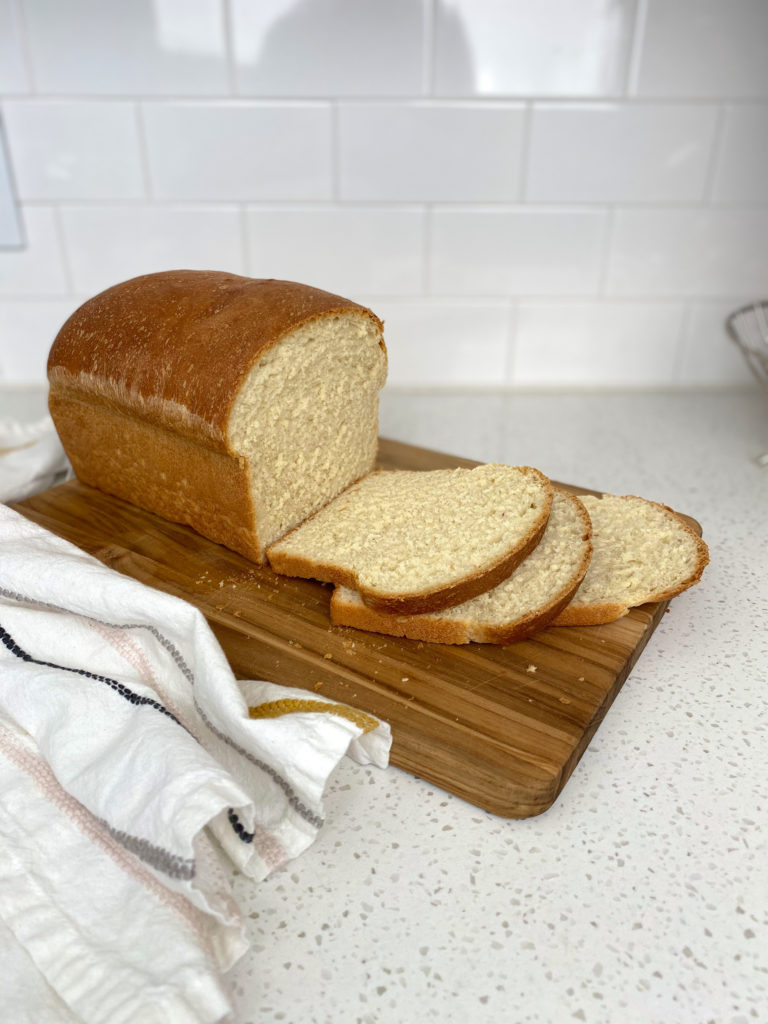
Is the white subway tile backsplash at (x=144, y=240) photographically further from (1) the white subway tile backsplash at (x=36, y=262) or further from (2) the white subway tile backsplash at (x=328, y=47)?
(2) the white subway tile backsplash at (x=328, y=47)

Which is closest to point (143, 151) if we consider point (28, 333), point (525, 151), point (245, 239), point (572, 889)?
point (245, 239)

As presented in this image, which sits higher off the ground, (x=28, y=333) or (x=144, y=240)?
(x=144, y=240)

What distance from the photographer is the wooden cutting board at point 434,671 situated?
3.66 ft

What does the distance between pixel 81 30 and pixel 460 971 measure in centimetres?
231

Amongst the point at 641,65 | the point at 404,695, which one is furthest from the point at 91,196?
the point at 404,695

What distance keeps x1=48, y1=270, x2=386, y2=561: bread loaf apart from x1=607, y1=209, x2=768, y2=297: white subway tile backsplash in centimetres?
108

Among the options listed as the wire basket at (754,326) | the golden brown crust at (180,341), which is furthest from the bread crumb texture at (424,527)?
the wire basket at (754,326)

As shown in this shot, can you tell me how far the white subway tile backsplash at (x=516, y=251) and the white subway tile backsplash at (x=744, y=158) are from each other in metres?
0.37

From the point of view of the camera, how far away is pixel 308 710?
111 centimetres

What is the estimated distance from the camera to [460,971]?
2.93 ft

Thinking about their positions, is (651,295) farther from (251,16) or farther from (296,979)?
(296,979)

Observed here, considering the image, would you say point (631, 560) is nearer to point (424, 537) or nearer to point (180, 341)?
point (424, 537)

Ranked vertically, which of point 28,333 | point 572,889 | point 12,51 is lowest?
point 572,889

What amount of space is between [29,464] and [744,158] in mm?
2150
